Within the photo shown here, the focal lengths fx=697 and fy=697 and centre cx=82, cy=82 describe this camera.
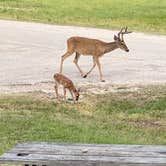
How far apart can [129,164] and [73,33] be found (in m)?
18.0

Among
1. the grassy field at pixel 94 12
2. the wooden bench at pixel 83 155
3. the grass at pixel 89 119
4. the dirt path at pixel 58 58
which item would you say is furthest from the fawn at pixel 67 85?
the grassy field at pixel 94 12

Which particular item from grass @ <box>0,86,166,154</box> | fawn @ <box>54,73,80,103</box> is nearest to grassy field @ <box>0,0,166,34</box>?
fawn @ <box>54,73,80,103</box>

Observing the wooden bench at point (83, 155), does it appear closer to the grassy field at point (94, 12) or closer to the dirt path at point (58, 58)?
the dirt path at point (58, 58)

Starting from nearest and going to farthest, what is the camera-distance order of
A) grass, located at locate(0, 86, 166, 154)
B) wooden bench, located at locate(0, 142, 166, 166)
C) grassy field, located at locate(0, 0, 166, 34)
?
wooden bench, located at locate(0, 142, 166, 166), grass, located at locate(0, 86, 166, 154), grassy field, located at locate(0, 0, 166, 34)

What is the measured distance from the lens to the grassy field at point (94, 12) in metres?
26.4

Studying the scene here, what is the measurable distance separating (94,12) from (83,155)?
24290mm

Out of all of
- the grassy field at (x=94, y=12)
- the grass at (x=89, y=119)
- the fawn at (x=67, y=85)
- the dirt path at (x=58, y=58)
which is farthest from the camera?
the grassy field at (x=94, y=12)

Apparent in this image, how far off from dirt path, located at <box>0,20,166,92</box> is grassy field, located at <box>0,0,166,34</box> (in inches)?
76.8

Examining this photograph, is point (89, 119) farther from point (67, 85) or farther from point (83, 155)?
point (83, 155)

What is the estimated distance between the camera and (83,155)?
573 centimetres

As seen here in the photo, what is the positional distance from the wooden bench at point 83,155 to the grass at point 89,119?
2441mm

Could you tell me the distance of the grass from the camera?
9.09m

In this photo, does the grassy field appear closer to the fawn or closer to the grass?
the fawn

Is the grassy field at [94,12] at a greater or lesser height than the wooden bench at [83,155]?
greater
